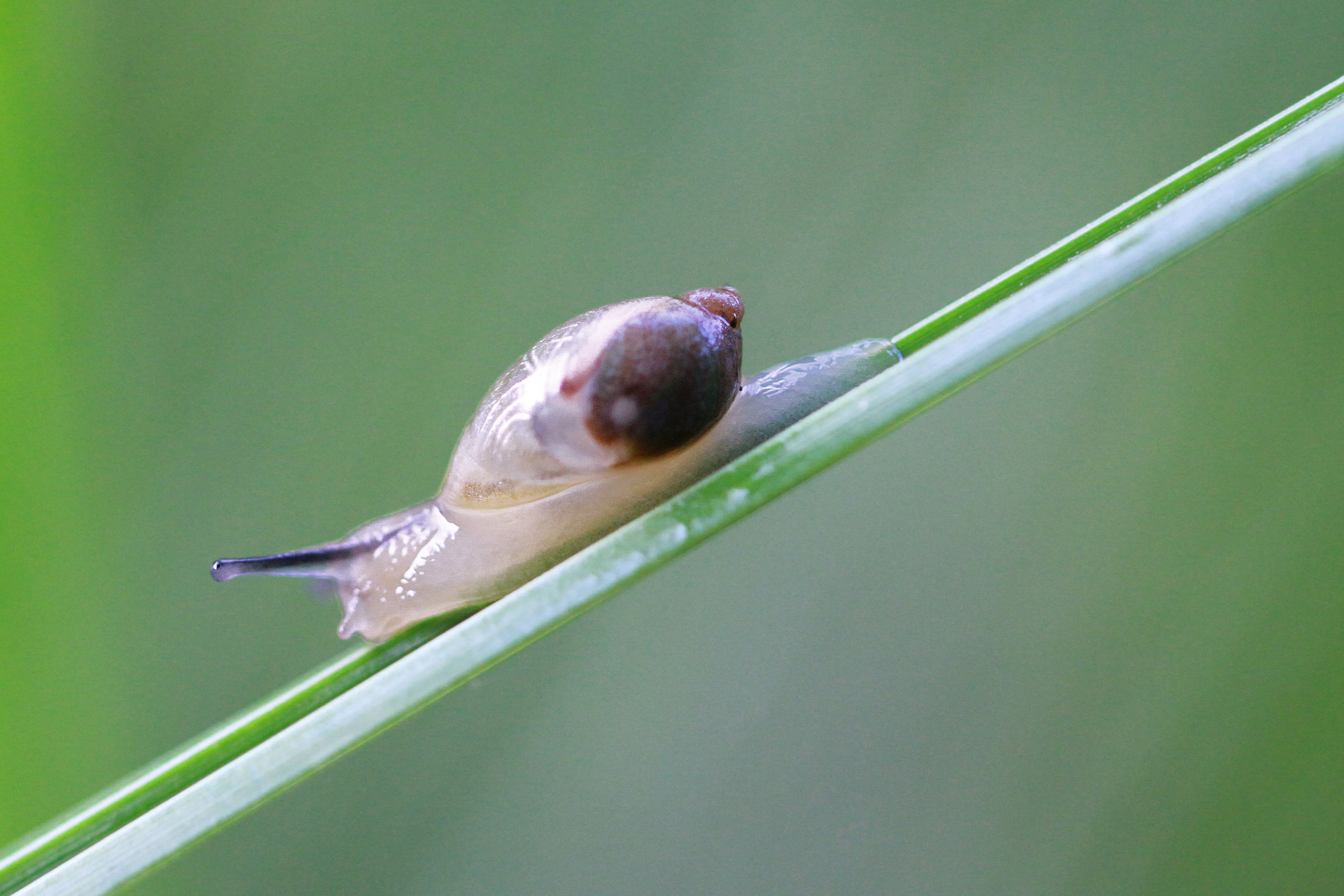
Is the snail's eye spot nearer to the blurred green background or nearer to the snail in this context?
the snail

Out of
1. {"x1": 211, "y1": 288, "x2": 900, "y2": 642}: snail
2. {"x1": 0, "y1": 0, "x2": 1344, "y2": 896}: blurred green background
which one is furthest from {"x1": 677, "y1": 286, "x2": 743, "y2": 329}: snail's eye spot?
{"x1": 0, "y1": 0, "x2": 1344, "y2": 896}: blurred green background

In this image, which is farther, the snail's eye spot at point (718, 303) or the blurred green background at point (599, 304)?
the blurred green background at point (599, 304)

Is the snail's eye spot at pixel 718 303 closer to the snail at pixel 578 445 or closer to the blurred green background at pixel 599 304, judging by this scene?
the snail at pixel 578 445

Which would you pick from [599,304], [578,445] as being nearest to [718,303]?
[578,445]

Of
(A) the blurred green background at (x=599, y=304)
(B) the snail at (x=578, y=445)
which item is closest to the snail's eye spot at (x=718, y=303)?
(B) the snail at (x=578, y=445)

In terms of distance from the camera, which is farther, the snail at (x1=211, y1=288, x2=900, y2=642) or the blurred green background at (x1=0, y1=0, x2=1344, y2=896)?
the blurred green background at (x1=0, y1=0, x2=1344, y2=896)

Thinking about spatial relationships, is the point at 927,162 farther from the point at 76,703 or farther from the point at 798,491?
the point at 76,703

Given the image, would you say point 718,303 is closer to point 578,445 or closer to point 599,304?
point 578,445
